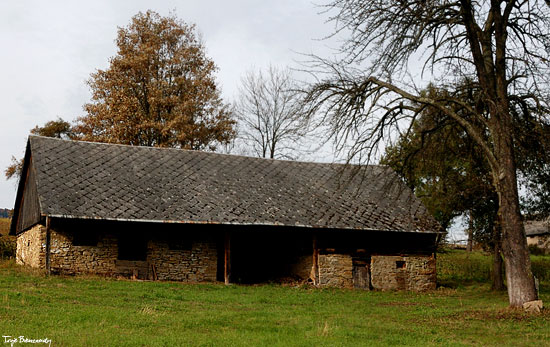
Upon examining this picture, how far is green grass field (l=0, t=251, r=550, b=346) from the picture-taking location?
392 inches

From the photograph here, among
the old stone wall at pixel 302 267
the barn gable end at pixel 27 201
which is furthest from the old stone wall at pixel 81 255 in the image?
the old stone wall at pixel 302 267

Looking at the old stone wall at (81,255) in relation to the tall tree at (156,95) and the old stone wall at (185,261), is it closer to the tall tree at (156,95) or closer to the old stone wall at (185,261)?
the old stone wall at (185,261)

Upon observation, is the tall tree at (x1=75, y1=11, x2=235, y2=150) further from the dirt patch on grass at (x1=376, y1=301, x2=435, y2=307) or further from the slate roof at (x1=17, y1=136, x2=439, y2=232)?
the dirt patch on grass at (x1=376, y1=301, x2=435, y2=307)

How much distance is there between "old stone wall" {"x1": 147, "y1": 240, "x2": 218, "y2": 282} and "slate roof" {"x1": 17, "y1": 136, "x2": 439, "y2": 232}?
1.47 metres

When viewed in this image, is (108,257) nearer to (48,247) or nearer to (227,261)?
(48,247)

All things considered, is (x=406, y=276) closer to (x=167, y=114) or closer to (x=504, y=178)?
(x=504, y=178)

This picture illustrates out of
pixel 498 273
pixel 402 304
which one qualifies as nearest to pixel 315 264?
pixel 402 304

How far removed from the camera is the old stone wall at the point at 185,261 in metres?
20.3

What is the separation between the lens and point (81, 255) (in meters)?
19.4

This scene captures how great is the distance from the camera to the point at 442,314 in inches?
571

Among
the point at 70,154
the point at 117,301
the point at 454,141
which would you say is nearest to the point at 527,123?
the point at 454,141

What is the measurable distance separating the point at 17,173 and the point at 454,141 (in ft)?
92.1

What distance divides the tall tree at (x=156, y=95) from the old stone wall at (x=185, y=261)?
1145 cm

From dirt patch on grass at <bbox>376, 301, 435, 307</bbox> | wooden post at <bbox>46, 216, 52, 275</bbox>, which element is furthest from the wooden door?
wooden post at <bbox>46, 216, 52, 275</bbox>
